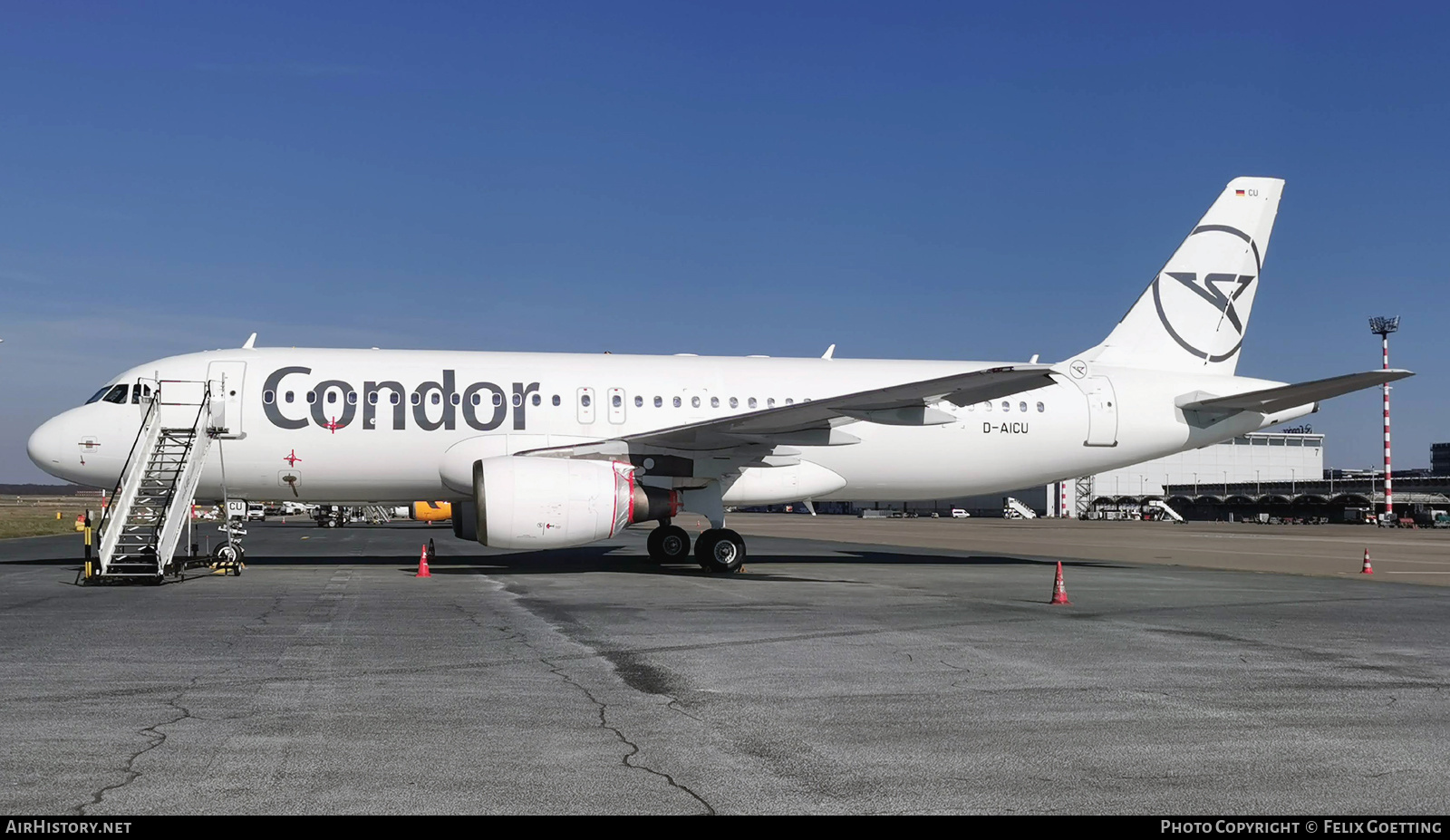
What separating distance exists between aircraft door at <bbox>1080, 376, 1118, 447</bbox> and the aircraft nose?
1945 cm

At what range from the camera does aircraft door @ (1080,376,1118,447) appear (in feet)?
79.3

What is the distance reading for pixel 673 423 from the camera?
72.0 ft

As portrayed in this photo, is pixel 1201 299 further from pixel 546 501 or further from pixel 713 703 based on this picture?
pixel 713 703

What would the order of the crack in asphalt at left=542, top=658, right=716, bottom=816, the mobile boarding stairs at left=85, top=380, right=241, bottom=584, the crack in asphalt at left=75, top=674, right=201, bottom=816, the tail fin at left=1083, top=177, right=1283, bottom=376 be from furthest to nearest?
the tail fin at left=1083, top=177, right=1283, bottom=376, the mobile boarding stairs at left=85, top=380, right=241, bottom=584, the crack in asphalt at left=542, top=658, right=716, bottom=816, the crack in asphalt at left=75, top=674, right=201, bottom=816

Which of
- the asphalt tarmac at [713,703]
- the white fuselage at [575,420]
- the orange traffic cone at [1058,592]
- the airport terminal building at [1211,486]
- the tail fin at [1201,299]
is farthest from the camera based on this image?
the airport terminal building at [1211,486]

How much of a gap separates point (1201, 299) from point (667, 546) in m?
12.9

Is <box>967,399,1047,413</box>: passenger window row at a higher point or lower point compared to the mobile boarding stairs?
higher

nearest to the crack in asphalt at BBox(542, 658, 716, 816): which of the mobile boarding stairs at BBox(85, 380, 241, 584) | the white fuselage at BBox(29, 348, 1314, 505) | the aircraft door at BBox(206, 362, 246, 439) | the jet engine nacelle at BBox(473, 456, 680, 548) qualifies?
the jet engine nacelle at BBox(473, 456, 680, 548)

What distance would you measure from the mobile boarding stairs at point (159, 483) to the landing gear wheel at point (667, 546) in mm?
7889

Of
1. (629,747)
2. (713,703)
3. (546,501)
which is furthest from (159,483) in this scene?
(629,747)

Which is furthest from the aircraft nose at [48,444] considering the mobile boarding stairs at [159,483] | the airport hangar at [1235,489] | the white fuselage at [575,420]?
the airport hangar at [1235,489]

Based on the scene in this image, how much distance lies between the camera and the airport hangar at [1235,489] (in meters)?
86.6

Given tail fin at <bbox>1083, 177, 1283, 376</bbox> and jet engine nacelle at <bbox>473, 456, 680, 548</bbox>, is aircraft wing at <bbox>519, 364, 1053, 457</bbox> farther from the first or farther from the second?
tail fin at <bbox>1083, 177, 1283, 376</bbox>

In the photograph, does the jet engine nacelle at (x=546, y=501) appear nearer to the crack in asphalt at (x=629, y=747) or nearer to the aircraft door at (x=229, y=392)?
the aircraft door at (x=229, y=392)
